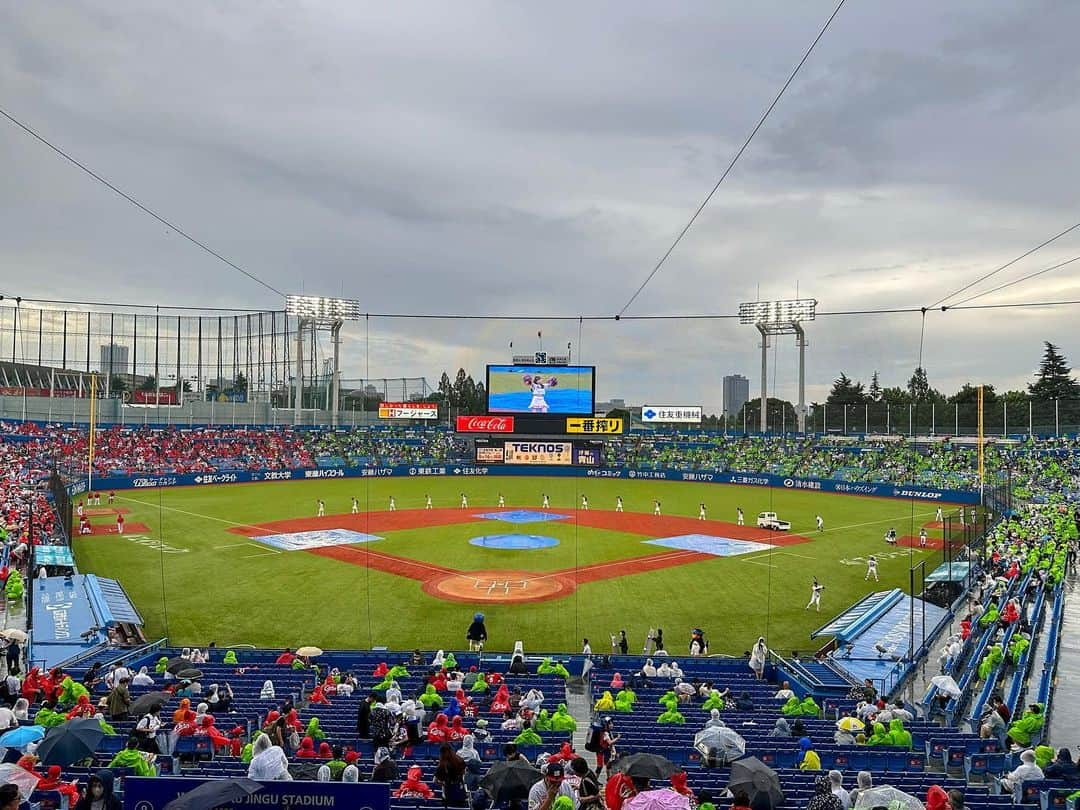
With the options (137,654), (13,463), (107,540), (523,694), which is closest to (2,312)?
(13,463)

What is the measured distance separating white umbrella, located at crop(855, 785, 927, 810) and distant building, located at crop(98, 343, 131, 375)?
11379 centimetres

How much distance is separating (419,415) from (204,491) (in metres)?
38.7

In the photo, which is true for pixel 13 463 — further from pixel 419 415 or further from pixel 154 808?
pixel 154 808

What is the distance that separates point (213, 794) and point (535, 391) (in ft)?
218

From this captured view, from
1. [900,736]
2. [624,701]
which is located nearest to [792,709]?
[900,736]

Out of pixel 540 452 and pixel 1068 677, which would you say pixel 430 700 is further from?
pixel 540 452

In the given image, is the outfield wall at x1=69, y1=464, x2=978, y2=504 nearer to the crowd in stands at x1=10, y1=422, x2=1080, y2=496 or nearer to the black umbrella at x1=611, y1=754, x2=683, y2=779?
the crowd in stands at x1=10, y1=422, x2=1080, y2=496

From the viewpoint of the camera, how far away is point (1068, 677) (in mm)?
18312

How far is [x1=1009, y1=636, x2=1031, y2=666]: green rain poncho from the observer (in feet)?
58.7

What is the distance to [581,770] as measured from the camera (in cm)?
871

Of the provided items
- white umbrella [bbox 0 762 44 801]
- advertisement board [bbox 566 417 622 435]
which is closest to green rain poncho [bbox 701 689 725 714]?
white umbrella [bbox 0 762 44 801]

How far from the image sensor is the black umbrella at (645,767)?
8.75 meters

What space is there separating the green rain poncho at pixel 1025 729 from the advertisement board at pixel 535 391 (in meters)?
59.7

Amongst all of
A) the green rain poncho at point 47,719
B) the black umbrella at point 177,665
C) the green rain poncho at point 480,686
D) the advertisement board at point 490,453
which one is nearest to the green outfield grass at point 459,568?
the black umbrella at point 177,665
